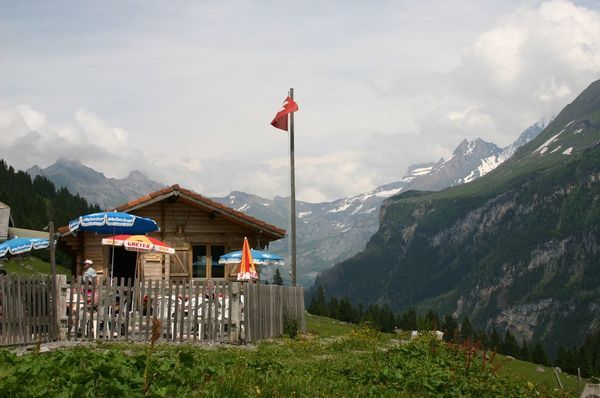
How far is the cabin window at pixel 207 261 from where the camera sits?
3359 cm

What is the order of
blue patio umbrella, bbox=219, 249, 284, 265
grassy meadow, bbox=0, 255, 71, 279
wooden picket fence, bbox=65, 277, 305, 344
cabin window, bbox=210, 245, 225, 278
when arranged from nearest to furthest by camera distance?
wooden picket fence, bbox=65, 277, 305, 344 < blue patio umbrella, bbox=219, 249, 284, 265 < cabin window, bbox=210, 245, 225, 278 < grassy meadow, bbox=0, 255, 71, 279

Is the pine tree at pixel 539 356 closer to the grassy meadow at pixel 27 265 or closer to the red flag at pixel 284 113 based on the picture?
the grassy meadow at pixel 27 265

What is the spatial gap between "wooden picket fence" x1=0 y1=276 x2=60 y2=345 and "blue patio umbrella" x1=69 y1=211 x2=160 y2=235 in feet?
14.6

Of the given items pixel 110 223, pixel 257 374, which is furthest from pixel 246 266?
pixel 257 374

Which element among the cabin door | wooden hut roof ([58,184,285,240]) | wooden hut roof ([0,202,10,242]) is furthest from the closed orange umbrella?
wooden hut roof ([0,202,10,242])

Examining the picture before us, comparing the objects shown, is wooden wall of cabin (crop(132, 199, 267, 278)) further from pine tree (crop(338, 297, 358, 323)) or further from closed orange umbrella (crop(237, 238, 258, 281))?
pine tree (crop(338, 297, 358, 323))

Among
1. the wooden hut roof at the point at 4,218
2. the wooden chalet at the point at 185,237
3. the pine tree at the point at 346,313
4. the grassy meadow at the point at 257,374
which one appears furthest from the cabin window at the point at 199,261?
the pine tree at the point at 346,313

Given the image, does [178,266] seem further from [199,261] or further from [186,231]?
[186,231]

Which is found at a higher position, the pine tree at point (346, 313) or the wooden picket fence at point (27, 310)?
the wooden picket fence at point (27, 310)

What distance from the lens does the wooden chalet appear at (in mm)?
32812

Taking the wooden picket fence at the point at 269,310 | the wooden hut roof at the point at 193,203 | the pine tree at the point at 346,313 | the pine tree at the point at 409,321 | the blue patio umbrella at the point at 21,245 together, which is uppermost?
the wooden hut roof at the point at 193,203

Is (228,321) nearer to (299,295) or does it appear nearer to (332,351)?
(332,351)

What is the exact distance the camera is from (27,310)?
18891 millimetres

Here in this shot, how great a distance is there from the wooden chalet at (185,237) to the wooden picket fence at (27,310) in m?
13.3
